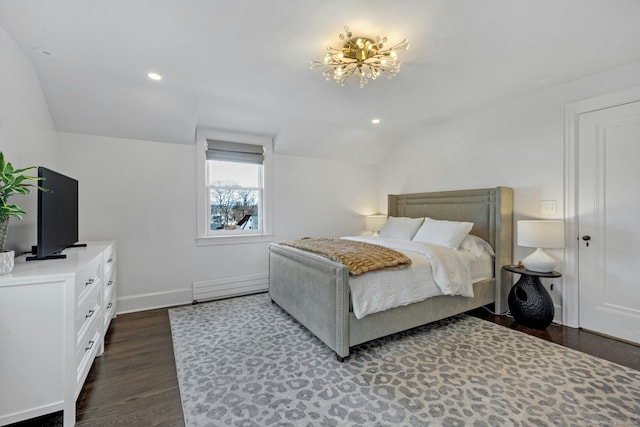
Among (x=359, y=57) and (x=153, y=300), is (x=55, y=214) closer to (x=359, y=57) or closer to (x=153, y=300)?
(x=153, y=300)

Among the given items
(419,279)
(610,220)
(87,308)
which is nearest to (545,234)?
(610,220)

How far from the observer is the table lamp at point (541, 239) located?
2.64m

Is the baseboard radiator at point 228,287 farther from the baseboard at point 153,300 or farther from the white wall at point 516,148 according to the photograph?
the white wall at point 516,148

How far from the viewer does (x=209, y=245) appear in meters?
3.72

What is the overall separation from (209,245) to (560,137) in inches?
168

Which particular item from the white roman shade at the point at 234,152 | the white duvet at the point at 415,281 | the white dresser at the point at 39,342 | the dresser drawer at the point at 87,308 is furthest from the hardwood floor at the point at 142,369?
the white roman shade at the point at 234,152

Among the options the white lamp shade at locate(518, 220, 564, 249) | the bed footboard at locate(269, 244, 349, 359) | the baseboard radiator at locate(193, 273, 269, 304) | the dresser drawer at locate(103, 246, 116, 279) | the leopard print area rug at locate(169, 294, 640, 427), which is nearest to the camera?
the leopard print area rug at locate(169, 294, 640, 427)

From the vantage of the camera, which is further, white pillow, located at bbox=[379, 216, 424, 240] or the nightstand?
white pillow, located at bbox=[379, 216, 424, 240]

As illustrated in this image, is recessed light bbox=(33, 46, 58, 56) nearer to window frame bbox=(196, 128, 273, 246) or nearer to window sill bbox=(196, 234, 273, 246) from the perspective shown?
window frame bbox=(196, 128, 273, 246)

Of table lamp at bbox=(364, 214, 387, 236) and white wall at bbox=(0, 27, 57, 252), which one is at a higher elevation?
white wall at bbox=(0, 27, 57, 252)

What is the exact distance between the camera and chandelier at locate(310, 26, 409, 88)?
6.59ft

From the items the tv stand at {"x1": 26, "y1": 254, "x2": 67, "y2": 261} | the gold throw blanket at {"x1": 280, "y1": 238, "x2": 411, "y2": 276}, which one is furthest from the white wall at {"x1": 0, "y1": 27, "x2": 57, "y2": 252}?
the gold throw blanket at {"x1": 280, "y1": 238, "x2": 411, "y2": 276}

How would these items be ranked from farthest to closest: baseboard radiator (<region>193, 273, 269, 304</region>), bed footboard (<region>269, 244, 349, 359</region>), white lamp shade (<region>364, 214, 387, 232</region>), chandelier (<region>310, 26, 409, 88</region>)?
1. white lamp shade (<region>364, 214, 387, 232</region>)
2. baseboard radiator (<region>193, 273, 269, 304</region>)
3. bed footboard (<region>269, 244, 349, 359</region>)
4. chandelier (<region>310, 26, 409, 88</region>)

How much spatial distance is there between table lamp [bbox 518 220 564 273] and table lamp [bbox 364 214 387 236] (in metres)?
2.16
